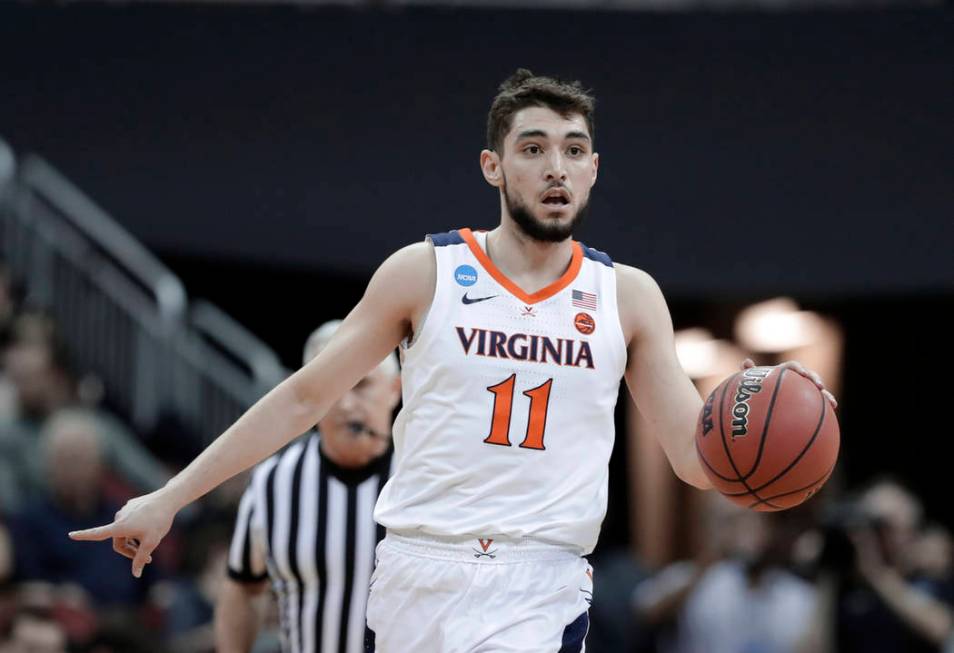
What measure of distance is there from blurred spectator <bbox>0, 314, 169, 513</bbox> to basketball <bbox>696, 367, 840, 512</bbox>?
271 inches

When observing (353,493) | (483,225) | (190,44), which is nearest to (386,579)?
(353,493)

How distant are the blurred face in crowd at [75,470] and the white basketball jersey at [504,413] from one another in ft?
18.9

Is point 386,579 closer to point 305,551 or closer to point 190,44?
point 305,551

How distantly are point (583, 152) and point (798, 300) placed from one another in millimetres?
11896

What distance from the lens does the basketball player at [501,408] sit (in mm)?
4965

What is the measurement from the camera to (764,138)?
50.5 feet

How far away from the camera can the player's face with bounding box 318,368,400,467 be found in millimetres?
6902

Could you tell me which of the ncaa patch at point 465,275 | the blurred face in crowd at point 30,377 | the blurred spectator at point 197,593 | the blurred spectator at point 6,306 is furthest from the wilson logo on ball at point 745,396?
the blurred spectator at point 6,306

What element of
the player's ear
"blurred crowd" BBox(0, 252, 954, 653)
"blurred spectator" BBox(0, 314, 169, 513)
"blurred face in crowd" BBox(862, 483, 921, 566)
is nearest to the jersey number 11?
the player's ear

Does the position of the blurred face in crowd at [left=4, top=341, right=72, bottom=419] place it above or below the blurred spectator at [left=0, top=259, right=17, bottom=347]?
below

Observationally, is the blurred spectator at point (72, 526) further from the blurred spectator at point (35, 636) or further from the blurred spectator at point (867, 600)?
the blurred spectator at point (867, 600)

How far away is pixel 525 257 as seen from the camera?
5277 millimetres

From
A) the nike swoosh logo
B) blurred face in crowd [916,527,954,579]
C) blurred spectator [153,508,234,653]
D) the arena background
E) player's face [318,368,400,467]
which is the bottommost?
blurred spectator [153,508,234,653]

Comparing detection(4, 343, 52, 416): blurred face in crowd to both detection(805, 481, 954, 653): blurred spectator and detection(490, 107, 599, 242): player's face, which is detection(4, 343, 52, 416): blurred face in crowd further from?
detection(490, 107, 599, 242): player's face
